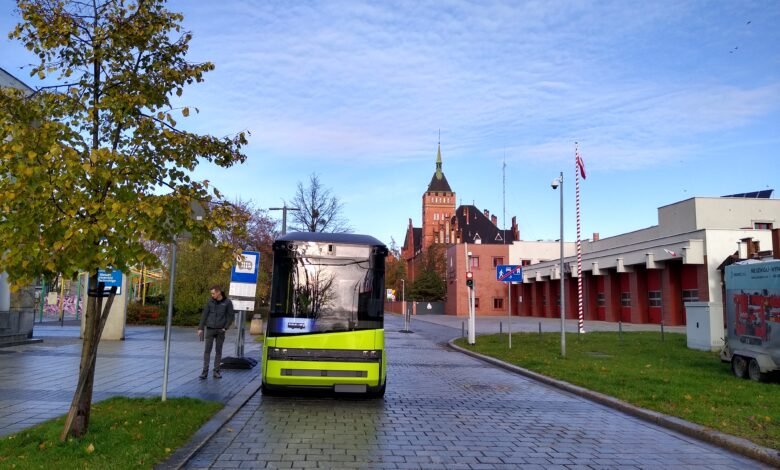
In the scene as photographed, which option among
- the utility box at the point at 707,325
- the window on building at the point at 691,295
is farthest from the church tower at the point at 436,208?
the utility box at the point at 707,325

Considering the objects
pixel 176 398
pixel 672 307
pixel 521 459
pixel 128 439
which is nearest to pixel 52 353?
pixel 176 398

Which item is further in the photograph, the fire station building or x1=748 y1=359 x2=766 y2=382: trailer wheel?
the fire station building

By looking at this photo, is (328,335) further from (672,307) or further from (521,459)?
(672,307)

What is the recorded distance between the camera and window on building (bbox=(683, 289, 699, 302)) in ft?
130

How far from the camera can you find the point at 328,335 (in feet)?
34.0

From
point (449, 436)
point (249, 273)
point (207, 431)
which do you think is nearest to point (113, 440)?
point (207, 431)

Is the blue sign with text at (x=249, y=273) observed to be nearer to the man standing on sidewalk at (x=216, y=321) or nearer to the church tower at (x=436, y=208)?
the man standing on sidewalk at (x=216, y=321)

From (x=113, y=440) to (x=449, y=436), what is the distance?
13.0ft

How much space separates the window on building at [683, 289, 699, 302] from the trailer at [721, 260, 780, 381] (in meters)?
28.3

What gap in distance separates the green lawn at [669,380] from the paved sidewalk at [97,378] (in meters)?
7.14

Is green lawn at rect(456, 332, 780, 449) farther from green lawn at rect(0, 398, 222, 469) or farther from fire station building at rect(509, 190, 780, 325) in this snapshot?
fire station building at rect(509, 190, 780, 325)

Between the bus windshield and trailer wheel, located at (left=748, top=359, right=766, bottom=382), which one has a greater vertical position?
the bus windshield

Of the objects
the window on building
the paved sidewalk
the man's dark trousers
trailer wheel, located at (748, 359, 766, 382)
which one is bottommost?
the paved sidewalk

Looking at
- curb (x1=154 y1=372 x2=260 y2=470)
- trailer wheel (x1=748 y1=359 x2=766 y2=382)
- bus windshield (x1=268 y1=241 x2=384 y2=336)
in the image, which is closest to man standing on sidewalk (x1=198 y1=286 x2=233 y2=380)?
curb (x1=154 y1=372 x2=260 y2=470)
